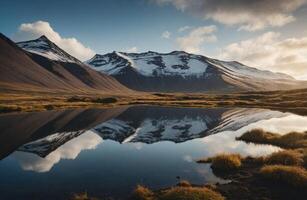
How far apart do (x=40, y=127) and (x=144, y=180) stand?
38.3m

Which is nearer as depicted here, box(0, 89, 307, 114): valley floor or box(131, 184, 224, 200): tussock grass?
box(131, 184, 224, 200): tussock grass

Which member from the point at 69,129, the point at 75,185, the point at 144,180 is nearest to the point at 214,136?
the point at 69,129

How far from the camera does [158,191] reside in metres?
21.8

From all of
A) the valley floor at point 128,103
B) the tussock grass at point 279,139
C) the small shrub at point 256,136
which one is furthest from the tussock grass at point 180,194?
the valley floor at point 128,103

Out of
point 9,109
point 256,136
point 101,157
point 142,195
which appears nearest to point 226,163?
point 142,195

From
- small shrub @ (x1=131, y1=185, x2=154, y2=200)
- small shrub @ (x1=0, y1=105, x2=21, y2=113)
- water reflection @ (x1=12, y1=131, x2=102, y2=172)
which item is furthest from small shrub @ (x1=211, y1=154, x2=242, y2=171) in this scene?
small shrub @ (x1=0, y1=105, x2=21, y2=113)

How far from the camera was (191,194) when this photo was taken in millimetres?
19391

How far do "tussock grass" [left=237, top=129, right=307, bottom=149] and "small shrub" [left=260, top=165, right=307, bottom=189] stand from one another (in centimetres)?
1500

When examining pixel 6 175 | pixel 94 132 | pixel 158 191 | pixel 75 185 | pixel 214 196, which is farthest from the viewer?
pixel 94 132

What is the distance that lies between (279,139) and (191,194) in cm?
2586

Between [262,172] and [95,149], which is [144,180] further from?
[95,149]

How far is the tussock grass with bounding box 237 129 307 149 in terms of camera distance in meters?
38.9

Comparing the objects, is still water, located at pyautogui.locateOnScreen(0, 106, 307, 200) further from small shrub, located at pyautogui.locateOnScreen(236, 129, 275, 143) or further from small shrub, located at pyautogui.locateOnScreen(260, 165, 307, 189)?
small shrub, located at pyautogui.locateOnScreen(260, 165, 307, 189)

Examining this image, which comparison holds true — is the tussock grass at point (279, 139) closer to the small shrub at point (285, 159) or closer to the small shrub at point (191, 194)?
the small shrub at point (285, 159)
